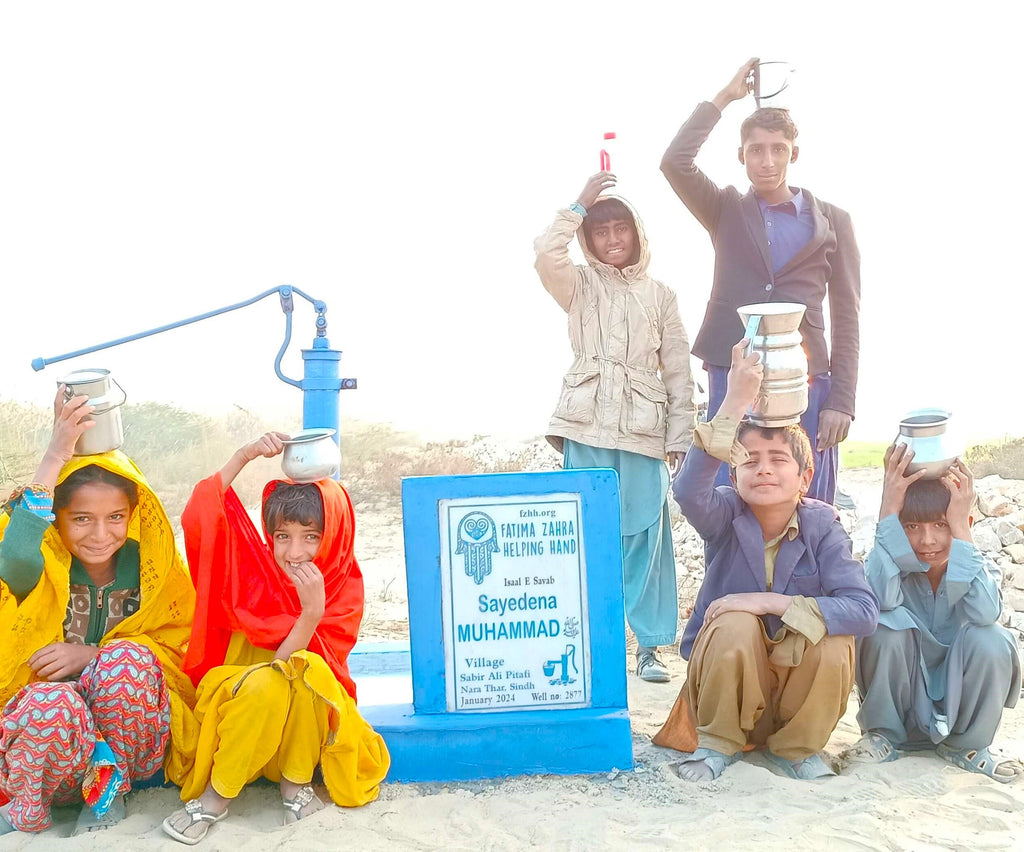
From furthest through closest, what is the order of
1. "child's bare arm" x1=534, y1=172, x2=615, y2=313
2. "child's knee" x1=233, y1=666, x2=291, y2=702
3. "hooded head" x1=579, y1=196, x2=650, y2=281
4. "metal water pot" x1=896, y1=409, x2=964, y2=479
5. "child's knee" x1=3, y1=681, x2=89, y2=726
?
"hooded head" x1=579, y1=196, x2=650, y2=281 → "child's bare arm" x1=534, y1=172, x2=615, y2=313 → "metal water pot" x1=896, y1=409, x2=964, y2=479 → "child's knee" x1=233, y1=666, x2=291, y2=702 → "child's knee" x1=3, y1=681, x2=89, y2=726

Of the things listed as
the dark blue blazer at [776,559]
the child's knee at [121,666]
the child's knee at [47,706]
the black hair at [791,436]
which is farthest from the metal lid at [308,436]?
the black hair at [791,436]

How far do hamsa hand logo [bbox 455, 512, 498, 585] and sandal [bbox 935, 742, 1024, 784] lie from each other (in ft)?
5.66

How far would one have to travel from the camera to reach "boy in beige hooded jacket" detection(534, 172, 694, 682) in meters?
4.53

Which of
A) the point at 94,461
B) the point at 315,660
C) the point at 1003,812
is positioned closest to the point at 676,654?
the point at 1003,812

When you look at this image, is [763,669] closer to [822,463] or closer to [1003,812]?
[1003,812]

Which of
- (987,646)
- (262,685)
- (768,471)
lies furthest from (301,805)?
(987,646)

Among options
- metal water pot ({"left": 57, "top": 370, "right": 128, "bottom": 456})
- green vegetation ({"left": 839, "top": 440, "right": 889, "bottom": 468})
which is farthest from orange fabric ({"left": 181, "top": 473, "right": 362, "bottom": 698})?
green vegetation ({"left": 839, "top": 440, "right": 889, "bottom": 468})

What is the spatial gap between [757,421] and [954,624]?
3.35 ft

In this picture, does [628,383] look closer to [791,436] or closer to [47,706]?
[791,436]

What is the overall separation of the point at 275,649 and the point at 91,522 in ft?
2.29

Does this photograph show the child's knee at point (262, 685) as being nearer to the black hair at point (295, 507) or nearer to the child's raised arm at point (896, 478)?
the black hair at point (295, 507)

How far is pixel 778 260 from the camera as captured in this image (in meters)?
4.39

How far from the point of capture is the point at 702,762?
3.45m

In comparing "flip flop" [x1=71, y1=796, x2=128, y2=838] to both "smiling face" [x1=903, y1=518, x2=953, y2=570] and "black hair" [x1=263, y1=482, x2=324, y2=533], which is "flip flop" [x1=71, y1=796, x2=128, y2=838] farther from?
"smiling face" [x1=903, y1=518, x2=953, y2=570]
